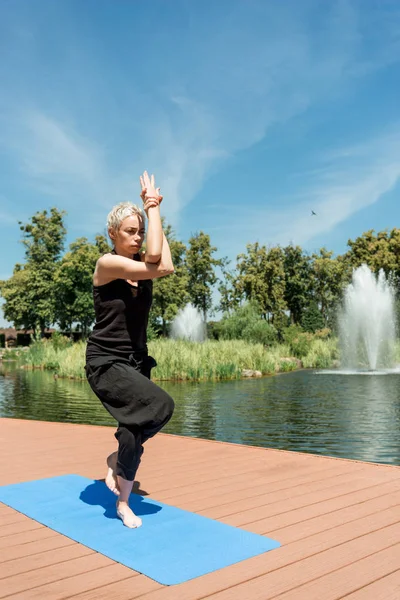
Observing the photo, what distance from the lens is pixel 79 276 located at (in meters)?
38.9

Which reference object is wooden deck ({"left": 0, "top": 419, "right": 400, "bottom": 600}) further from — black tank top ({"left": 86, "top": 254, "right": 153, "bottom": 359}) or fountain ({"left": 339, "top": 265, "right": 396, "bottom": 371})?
fountain ({"left": 339, "top": 265, "right": 396, "bottom": 371})

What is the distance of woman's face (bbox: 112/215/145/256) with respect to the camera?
3039 millimetres

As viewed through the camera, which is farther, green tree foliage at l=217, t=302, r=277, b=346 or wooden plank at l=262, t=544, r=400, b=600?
green tree foliage at l=217, t=302, r=277, b=346

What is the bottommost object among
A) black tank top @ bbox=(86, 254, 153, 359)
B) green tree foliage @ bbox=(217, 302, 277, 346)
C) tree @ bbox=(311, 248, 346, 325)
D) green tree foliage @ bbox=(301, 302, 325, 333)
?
black tank top @ bbox=(86, 254, 153, 359)

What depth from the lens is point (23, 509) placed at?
3195mm

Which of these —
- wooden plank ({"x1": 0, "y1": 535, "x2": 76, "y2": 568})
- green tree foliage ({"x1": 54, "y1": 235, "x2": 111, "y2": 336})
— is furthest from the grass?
wooden plank ({"x1": 0, "y1": 535, "x2": 76, "y2": 568})

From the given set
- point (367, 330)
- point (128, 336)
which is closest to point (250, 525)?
point (128, 336)

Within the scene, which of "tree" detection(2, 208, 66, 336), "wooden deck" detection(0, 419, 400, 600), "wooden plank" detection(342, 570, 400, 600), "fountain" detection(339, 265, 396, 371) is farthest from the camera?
"tree" detection(2, 208, 66, 336)

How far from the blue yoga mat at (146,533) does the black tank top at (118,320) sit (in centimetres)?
85

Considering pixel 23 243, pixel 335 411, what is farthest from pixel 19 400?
pixel 23 243

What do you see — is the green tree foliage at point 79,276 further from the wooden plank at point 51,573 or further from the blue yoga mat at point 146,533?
the wooden plank at point 51,573

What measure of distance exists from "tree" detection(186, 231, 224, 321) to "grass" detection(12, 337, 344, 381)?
16.0 m

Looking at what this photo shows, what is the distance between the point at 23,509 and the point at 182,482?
1.05 meters

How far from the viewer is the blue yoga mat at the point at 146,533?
7.73 ft
